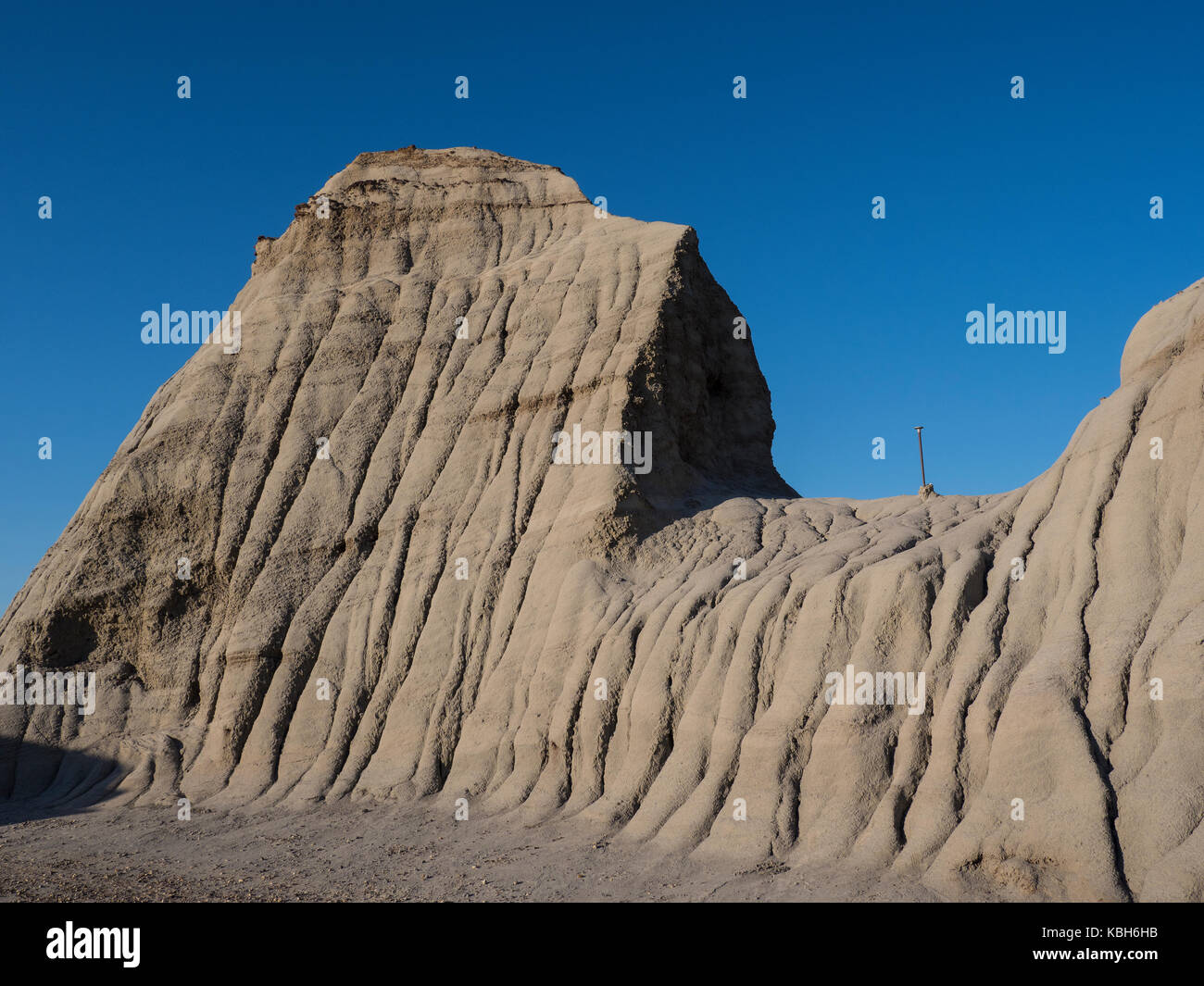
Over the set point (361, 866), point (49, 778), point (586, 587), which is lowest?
point (361, 866)

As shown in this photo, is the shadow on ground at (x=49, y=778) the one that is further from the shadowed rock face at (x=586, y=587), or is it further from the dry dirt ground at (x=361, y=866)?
the dry dirt ground at (x=361, y=866)

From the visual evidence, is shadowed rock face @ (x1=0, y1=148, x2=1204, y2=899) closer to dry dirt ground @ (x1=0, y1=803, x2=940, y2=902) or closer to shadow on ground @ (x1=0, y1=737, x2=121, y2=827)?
shadow on ground @ (x1=0, y1=737, x2=121, y2=827)

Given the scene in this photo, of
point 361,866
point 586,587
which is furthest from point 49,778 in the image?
point 586,587

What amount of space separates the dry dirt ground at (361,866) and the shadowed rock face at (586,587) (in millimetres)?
569

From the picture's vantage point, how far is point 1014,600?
38.2 ft

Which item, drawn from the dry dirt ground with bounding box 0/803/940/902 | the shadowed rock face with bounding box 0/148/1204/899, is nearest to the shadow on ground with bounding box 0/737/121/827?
the shadowed rock face with bounding box 0/148/1204/899

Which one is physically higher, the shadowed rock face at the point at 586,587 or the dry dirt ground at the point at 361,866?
the shadowed rock face at the point at 586,587

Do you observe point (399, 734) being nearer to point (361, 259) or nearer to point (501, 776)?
point (501, 776)

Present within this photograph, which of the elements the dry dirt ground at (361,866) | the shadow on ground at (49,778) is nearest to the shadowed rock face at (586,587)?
the shadow on ground at (49,778)

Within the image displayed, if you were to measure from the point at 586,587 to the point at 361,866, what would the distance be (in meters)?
5.13

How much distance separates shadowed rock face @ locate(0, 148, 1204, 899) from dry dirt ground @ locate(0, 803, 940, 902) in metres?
0.57

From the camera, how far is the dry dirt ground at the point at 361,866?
1054 cm

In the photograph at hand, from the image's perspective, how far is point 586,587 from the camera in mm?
15742

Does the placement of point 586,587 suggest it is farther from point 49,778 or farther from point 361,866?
point 49,778
